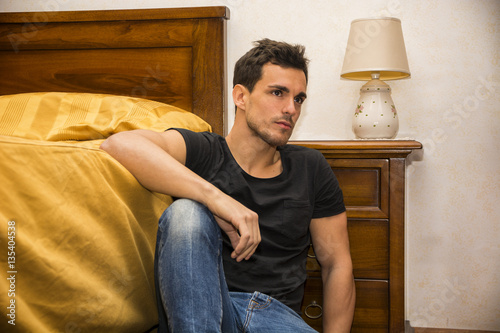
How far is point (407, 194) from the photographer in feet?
6.47

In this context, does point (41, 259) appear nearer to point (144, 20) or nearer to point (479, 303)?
point (144, 20)

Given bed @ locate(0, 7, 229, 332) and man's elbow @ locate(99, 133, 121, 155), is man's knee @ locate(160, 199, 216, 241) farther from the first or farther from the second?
man's elbow @ locate(99, 133, 121, 155)

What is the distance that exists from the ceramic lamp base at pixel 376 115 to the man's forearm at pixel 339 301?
654 millimetres

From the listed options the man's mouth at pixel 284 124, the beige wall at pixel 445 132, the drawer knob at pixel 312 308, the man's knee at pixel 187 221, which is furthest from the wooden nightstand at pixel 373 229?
the man's knee at pixel 187 221

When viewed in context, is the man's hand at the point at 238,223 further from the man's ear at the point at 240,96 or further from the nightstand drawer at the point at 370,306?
the nightstand drawer at the point at 370,306

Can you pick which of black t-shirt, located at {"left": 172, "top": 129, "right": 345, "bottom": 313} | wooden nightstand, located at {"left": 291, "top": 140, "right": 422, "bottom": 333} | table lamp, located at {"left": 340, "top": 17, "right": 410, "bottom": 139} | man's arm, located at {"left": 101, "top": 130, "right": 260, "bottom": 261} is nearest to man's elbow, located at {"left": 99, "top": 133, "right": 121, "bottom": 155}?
man's arm, located at {"left": 101, "top": 130, "right": 260, "bottom": 261}

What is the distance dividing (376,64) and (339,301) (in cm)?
89

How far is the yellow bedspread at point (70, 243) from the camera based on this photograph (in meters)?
0.79

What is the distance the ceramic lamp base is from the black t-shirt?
535 mm

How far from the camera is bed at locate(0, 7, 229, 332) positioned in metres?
0.81

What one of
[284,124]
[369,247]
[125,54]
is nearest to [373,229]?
[369,247]

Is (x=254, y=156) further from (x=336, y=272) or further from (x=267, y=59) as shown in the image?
(x=336, y=272)

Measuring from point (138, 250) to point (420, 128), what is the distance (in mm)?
1402

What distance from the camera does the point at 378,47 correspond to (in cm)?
171
